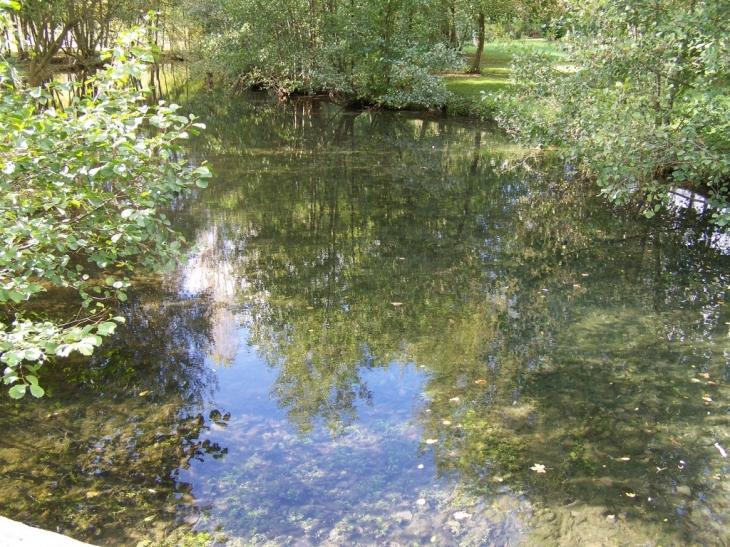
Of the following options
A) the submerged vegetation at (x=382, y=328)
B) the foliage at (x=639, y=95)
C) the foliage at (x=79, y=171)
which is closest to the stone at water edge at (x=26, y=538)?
the submerged vegetation at (x=382, y=328)

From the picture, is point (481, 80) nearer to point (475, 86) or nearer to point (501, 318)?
point (475, 86)

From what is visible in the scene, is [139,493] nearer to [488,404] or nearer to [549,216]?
[488,404]

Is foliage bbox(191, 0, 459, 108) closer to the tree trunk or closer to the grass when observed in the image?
the grass

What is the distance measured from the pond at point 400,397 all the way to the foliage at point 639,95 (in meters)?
1.96

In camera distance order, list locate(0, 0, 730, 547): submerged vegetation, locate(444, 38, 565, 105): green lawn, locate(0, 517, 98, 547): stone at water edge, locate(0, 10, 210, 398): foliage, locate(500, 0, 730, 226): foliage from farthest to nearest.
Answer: locate(444, 38, 565, 105): green lawn → locate(500, 0, 730, 226): foliage → locate(0, 0, 730, 547): submerged vegetation → locate(0, 10, 210, 398): foliage → locate(0, 517, 98, 547): stone at water edge

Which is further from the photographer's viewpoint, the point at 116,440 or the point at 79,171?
the point at 116,440

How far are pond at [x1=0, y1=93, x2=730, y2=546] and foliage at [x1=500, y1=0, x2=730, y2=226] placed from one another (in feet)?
6.45

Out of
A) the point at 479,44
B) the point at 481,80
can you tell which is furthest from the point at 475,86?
the point at 479,44

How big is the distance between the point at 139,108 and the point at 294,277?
5289mm

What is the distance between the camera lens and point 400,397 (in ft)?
21.6

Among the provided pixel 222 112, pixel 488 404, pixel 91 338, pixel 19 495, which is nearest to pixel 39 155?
pixel 91 338

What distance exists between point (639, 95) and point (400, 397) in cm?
730

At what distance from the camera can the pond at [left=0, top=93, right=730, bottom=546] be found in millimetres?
4852

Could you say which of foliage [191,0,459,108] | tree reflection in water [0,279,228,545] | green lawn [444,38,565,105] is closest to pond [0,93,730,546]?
tree reflection in water [0,279,228,545]
